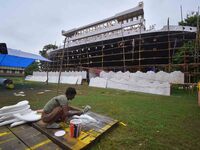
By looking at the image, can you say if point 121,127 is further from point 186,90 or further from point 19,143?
point 186,90

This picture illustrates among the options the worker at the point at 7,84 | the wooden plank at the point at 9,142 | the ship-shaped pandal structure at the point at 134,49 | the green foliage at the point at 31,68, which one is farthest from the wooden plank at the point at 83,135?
the green foliage at the point at 31,68

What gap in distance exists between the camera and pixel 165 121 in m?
4.15

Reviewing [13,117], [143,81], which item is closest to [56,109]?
[13,117]

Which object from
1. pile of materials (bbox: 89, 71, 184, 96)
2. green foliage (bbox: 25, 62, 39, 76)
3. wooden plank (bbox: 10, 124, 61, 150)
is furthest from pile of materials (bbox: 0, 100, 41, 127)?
green foliage (bbox: 25, 62, 39, 76)

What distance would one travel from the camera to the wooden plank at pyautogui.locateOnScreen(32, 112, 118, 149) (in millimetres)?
2446

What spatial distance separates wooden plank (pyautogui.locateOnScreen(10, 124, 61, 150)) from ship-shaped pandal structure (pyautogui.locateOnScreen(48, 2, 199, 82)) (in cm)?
701

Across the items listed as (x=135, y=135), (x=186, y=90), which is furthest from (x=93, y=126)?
(x=186, y=90)

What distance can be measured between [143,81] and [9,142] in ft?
35.6

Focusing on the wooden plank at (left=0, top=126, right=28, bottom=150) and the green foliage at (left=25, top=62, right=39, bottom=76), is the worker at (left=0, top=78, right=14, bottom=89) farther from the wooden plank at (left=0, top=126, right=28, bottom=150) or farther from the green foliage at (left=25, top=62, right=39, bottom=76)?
the green foliage at (left=25, top=62, right=39, bottom=76)

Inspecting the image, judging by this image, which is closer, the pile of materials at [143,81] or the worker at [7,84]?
the pile of materials at [143,81]

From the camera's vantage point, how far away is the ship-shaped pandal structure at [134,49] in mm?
14977

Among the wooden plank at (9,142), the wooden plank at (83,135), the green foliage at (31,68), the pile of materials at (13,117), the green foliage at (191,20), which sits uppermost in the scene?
the green foliage at (191,20)

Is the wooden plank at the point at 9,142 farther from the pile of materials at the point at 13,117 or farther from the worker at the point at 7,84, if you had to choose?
the worker at the point at 7,84

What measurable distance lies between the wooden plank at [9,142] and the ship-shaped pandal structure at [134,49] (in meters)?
7.19
